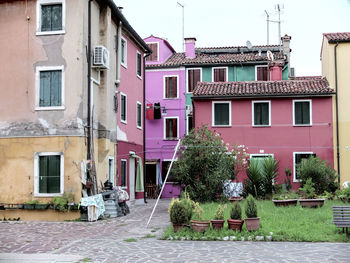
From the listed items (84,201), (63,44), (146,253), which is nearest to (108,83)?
(63,44)

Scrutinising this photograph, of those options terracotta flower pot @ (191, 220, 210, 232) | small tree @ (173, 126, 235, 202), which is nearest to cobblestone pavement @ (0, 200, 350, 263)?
terracotta flower pot @ (191, 220, 210, 232)

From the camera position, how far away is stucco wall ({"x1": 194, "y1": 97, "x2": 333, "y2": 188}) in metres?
25.7

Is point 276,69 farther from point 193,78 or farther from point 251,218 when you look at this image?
point 251,218

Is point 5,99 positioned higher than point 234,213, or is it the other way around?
point 5,99

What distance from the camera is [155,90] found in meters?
34.4

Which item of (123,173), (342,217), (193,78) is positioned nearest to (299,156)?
(123,173)

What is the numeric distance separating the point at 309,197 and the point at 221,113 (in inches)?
328

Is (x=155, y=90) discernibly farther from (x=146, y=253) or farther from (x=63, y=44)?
(x=146, y=253)

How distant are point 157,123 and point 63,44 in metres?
16.8

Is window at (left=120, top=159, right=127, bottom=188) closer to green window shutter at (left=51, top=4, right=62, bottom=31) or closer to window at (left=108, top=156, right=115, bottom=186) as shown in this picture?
window at (left=108, top=156, right=115, bottom=186)

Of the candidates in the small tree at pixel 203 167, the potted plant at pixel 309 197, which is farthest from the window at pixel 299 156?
the small tree at pixel 203 167

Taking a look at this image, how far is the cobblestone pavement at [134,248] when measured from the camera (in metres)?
9.61

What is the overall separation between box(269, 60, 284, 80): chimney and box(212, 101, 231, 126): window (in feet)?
14.7

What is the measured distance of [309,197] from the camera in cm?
1988
